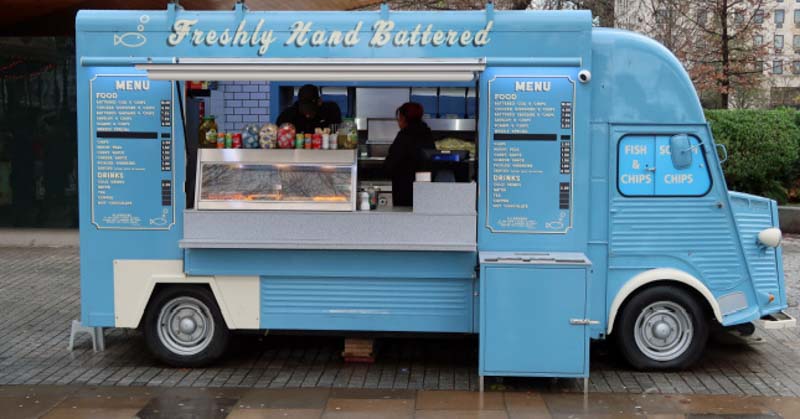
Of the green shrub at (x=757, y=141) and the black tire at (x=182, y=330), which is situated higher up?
the green shrub at (x=757, y=141)

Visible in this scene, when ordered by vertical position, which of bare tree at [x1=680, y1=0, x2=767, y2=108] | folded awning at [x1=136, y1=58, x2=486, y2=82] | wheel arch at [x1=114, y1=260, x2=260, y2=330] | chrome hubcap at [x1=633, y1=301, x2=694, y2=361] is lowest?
chrome hubcap at [x1=633, y1=301, x2=694, y2=361]

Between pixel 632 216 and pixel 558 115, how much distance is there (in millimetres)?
970

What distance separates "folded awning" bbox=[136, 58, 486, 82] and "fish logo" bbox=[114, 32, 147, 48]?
564mm

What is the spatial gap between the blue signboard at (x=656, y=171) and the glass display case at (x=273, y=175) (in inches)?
83.4

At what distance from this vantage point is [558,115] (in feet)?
22.3

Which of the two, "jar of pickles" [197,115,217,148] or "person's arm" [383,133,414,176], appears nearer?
"jar of pickles" [197,115,217,148]

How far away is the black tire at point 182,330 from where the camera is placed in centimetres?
714

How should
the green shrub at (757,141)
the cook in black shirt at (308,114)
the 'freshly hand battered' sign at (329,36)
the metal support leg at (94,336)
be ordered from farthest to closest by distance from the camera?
the green shrub at (757,141) → the cook in black shirt at (308,114) → the metal support leg at (94,336) → the 'freshly hand battered' sign at (329,36)

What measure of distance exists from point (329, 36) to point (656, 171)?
8.99ft

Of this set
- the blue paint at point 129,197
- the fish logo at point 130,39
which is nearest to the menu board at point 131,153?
the blue paint at point 129,197

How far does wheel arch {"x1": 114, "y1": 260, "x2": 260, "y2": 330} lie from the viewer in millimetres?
7043

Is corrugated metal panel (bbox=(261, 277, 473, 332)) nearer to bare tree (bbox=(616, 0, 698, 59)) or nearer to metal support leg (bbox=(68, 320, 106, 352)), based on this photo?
metal support leg (bbox=(68, 320, 106, 352))

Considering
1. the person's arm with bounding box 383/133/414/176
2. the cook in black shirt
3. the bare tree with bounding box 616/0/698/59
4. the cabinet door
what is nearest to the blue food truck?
the cabinet door

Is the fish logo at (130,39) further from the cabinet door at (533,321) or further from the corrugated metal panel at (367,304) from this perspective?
the cabinet door at (533,321)
